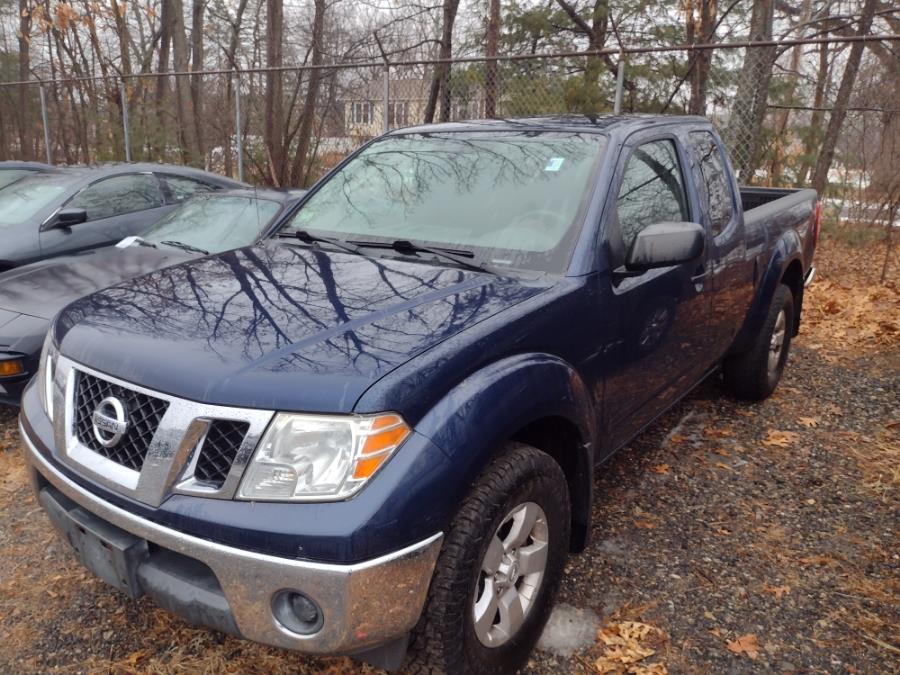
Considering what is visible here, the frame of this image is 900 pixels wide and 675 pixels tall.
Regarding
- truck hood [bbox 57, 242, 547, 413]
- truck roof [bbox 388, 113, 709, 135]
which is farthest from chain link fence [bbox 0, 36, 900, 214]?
truck hood [bbox 57, 242, 547, 413]

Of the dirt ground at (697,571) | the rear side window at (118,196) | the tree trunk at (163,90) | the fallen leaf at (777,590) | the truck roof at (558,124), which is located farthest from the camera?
the tree trunk at (163,90)

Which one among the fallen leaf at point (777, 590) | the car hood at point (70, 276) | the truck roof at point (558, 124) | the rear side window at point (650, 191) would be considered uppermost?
the truck roof at point (558, 124)

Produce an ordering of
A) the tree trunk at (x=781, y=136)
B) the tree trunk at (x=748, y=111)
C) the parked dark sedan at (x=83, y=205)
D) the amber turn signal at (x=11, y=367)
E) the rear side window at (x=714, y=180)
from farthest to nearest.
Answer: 1. the tree trunk at (x=781, y=136)
2. the tree trunk at (x=748, y=111)
3. the parked dark sedan at (x=83, y=205)
4. the amber turn signal at (x=11, y=367)
5. the rear side window at (x=714, y=180)

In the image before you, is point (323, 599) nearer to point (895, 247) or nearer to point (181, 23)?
point (895, 247)

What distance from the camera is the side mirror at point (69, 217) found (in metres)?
6.05

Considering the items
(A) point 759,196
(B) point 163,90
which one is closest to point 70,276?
(A) point 759,196

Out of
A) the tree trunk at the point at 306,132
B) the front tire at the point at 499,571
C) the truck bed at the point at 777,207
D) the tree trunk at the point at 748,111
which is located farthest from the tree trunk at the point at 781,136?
the front tire at the point at 499,571

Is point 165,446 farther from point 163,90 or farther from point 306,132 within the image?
point 163,90

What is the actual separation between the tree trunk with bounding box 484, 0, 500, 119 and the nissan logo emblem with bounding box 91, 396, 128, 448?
293 inches

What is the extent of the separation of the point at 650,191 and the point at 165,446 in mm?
2332

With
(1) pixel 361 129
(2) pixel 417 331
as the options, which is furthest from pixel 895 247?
(2) pixel 417 331

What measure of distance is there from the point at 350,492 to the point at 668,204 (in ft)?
7.45

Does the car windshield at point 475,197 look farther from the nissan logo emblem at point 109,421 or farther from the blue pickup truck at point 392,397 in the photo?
the nissan logo emblem at point 109,421

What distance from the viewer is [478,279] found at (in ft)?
8.42
